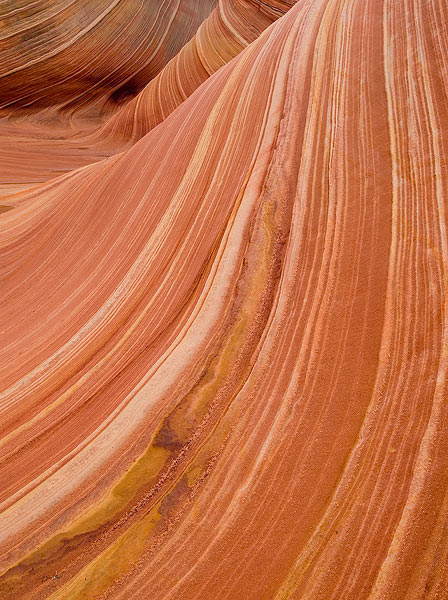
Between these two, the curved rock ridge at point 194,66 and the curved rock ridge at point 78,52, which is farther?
the curved rock ridge at point 78,52

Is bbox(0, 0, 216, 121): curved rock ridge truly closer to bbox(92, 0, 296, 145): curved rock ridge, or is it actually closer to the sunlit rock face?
bbox(92, 0, 296, 145): curved rock ridge

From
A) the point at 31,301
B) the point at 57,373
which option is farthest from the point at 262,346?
the point at 31,301

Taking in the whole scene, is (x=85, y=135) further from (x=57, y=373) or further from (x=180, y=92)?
(x=57, y=373)

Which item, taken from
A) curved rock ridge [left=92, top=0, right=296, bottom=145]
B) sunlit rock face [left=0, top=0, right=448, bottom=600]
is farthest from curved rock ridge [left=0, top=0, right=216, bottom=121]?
sunlit rock face [left=0, top=0, right=448, bottom=600]

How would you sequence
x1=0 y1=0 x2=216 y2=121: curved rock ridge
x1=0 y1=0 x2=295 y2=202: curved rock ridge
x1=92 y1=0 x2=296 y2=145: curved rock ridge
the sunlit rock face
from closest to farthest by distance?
the sunlit rock face → x1=0 y1=0 x2=295 y2=202: curved rock ridge → x1=92 y1=0 x2=296 y2=145: curved rock ridge → x1=0 y1=0 x2=216 y2=121: curved rock ridge

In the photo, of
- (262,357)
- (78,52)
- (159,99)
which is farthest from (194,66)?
(262,357)

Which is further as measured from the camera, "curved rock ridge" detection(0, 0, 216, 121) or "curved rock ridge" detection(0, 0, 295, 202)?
"curved rock ridge" detection(0, 0, 216, 121)

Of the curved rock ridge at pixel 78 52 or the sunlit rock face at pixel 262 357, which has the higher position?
the curved rock ridge at pixel 78 52

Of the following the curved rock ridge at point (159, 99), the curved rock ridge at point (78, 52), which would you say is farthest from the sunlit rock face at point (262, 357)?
the curved rock ridge at point (78, 52)

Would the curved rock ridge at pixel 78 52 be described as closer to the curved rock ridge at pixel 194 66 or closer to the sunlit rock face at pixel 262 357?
the curved rock ridge at pixel 194 66
